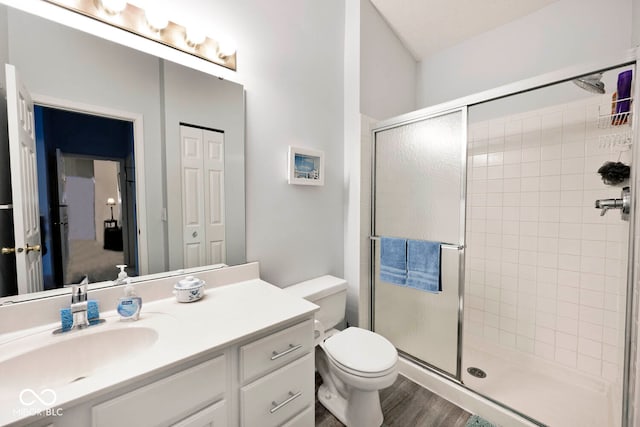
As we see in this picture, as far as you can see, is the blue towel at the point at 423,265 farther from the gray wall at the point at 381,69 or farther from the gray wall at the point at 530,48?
the gray wall at the point at 530,48

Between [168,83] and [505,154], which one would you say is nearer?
[168,83]

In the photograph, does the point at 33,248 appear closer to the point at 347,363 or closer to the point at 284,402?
the point at 284,402

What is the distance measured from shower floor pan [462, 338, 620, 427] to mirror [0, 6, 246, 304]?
1.85m

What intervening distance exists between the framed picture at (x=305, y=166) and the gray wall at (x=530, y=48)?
139cm

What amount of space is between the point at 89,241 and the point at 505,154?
2.63 meters

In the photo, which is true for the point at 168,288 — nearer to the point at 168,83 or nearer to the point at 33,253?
the point at 33,253

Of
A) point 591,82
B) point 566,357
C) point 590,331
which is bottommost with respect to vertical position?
point 566,357

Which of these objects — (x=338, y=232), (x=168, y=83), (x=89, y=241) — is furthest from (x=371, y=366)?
(x=168, y=83)

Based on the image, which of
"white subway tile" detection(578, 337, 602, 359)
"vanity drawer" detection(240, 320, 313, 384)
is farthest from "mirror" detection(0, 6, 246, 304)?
"white subway tile" detection(578, 337, 602, 359)

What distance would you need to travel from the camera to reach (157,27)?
1168 millimetres

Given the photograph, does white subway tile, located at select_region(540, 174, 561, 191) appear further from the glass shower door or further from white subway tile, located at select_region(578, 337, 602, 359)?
white subway tile, located at select_region(578, 337, 602, 359)

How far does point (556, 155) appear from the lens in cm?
182

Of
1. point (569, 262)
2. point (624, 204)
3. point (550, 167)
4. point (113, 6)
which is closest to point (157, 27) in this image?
point (113, 6)

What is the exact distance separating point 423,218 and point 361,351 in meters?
0.94
